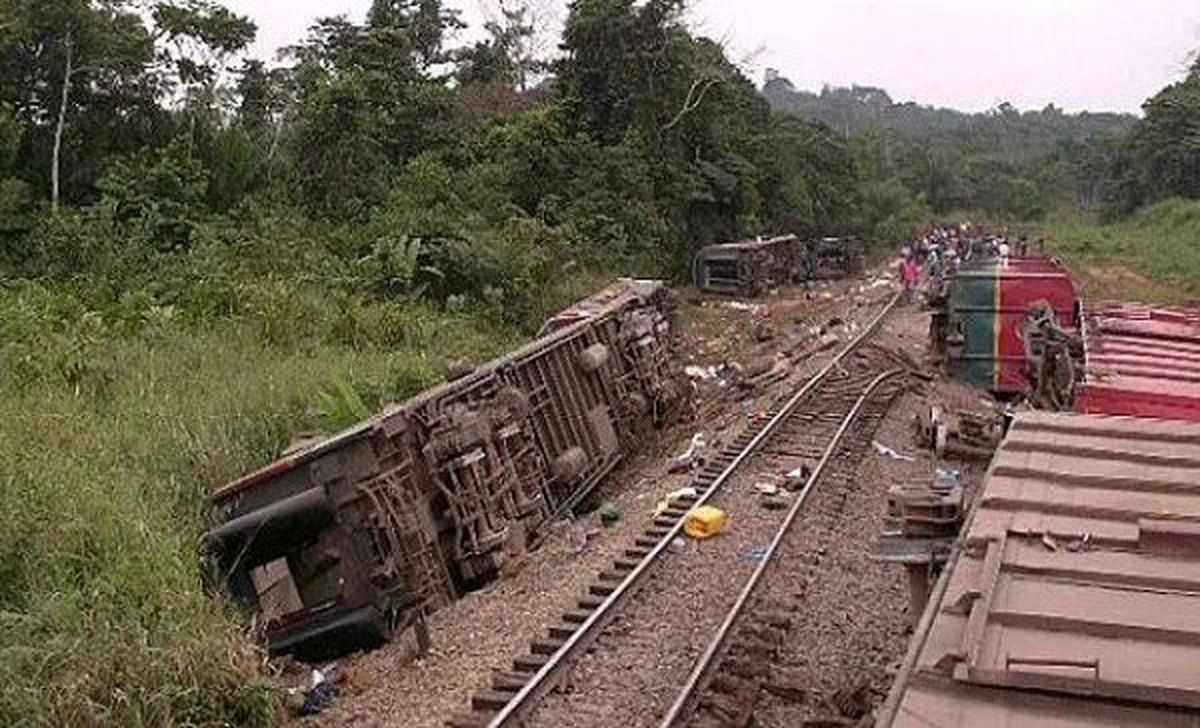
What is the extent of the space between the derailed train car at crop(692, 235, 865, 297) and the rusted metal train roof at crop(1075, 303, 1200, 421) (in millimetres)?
18179

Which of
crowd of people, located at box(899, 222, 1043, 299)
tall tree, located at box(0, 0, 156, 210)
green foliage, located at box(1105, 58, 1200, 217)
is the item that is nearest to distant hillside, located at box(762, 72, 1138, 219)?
green foliage, located at box(1105, 58, 1200, 217)

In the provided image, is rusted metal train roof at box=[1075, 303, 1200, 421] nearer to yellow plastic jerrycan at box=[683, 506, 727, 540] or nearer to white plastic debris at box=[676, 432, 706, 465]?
yellow plastic jerrycan at box=[683, 506, 727, 540]

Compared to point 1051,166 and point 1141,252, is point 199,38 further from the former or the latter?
point 1051,166

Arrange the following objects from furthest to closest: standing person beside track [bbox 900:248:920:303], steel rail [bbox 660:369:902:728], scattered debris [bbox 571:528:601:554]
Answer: standing person beside track [bbox 900:248:920:303]
scattered debris [bbox 571:528:601:554]
steel rail [bbox 660:369:902:728]

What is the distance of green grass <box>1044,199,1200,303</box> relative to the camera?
107ft

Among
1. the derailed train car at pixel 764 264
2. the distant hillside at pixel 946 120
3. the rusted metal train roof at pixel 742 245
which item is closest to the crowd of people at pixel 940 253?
the derailed train car at pixel 764 264

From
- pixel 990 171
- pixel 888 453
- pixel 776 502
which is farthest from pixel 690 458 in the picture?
pixel 990 171

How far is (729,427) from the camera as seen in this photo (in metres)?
16.5

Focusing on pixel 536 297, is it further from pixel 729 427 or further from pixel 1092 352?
pixel 1092 352

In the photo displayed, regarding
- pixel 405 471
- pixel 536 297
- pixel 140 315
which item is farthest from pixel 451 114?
pixel 405 471

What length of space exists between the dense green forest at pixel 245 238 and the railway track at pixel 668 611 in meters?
1.77

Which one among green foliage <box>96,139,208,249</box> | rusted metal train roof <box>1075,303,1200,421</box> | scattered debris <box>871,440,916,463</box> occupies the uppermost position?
green foliage <box>96,139,208,249</box>

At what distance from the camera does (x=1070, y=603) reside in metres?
4.51

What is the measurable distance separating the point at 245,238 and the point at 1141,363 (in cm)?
1503
